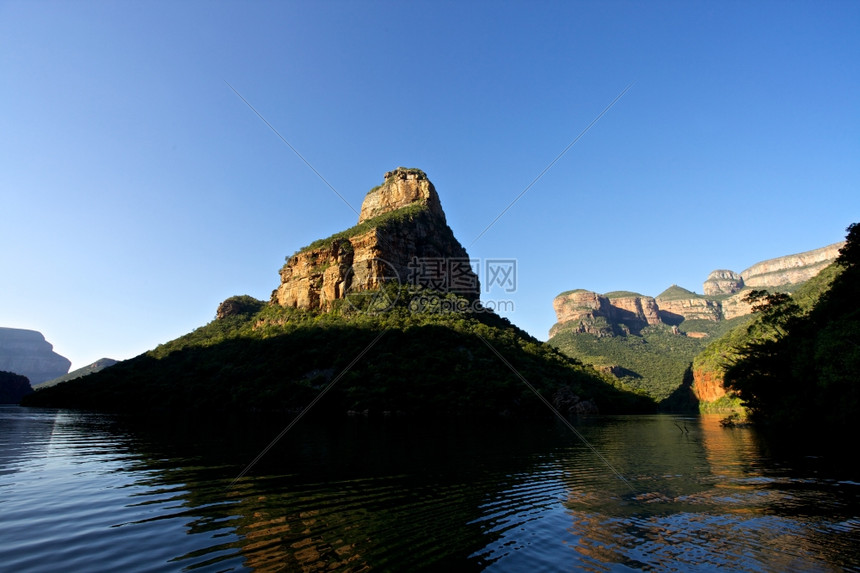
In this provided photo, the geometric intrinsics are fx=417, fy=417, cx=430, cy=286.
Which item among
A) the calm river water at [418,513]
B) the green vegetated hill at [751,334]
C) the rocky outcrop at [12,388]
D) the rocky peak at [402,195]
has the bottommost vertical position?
the calm river water at [418,513]

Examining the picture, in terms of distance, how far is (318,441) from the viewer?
32.0 m

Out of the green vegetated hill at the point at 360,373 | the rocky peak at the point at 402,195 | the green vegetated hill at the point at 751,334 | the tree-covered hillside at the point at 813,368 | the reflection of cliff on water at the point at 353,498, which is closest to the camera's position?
the reflection of cliff on water at the point at 353,498

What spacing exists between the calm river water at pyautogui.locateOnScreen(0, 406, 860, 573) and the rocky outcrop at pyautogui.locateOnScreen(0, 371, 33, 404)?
164 meters

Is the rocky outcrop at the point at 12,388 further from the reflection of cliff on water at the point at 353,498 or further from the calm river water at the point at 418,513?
the reflection of cliff on water at the point at 353,498

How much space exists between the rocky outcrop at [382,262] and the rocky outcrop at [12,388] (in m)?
102

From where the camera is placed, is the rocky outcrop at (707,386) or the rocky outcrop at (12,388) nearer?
the rocky outcrop at (707,386)

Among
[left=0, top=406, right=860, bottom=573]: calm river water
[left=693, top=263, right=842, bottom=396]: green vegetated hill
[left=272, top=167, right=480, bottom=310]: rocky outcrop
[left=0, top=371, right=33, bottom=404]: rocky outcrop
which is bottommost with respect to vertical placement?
[left=0, top=406, right=860, bottom=573]: calm river water

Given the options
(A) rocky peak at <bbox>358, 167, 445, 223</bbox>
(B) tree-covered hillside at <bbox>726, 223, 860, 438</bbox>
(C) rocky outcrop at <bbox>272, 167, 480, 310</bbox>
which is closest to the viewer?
(B) tree-covered hillside at <bbox>726, 223, 860, 438</bbox>

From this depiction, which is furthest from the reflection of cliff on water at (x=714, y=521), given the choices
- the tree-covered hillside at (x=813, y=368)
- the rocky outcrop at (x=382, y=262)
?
the rocky outcrop at (x=382, y=262)

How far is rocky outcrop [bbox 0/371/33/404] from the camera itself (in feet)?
456

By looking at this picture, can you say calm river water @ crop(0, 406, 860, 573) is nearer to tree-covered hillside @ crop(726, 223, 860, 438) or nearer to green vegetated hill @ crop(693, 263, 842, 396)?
tree-covered hillside @ crop(726, 223, 860, 438)

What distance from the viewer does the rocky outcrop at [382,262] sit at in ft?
349

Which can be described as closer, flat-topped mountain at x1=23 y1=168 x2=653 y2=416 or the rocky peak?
flat-topped mountain at x1=23 y1=168 x2=653 y2=416

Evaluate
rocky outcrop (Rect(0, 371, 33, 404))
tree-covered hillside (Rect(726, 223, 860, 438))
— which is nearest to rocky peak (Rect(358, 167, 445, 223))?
tree-covered hillside (Rect(726, 223, 860, 438))
